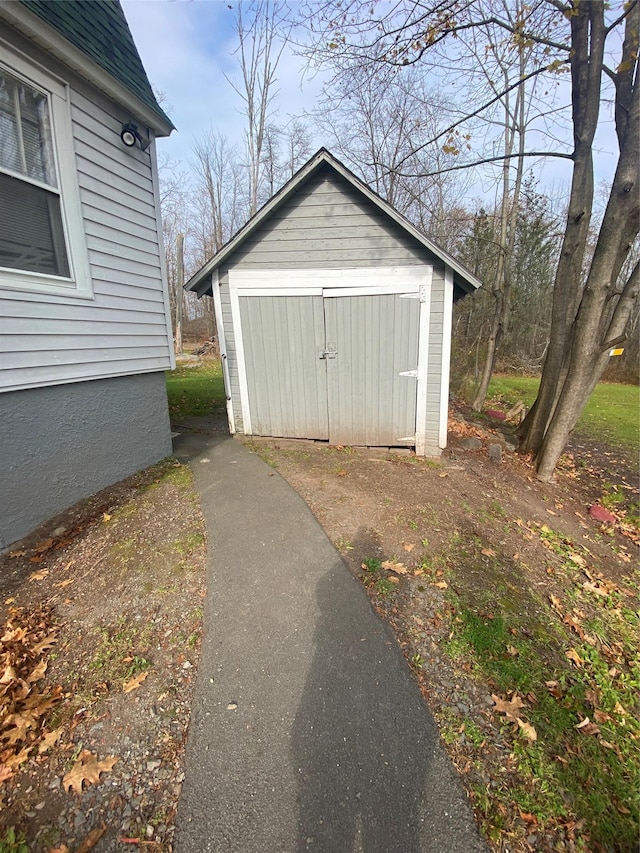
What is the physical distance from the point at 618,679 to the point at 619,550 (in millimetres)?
2447

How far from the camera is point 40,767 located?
1.85 m

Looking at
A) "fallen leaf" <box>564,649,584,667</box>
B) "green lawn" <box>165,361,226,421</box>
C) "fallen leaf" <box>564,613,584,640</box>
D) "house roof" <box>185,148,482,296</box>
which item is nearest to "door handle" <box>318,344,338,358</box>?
"house roof" <box>185,148,482,296</box>

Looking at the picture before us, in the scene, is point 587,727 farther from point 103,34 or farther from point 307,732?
point 103,34

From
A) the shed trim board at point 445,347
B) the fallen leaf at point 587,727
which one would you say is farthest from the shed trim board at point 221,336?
the fallen leaf at point 587,727

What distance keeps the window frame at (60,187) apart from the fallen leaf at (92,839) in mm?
3915

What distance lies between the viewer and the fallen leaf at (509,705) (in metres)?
2.13

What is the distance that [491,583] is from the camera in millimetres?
3271

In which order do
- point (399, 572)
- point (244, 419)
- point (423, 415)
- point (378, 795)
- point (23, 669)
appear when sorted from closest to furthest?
point (378, 795), point (23, 669), point (399, 572), point (423, 415), point (244, 419)

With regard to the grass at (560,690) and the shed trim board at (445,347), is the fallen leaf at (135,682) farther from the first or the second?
the shed trim board at (445,347)

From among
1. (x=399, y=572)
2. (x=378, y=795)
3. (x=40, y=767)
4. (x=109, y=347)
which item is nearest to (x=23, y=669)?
(x=40, y=767)

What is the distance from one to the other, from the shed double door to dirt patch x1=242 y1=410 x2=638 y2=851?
0.46m

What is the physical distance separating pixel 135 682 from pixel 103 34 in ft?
21.8

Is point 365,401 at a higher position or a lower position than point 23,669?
higher

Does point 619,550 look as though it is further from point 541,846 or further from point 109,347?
point 109,347
